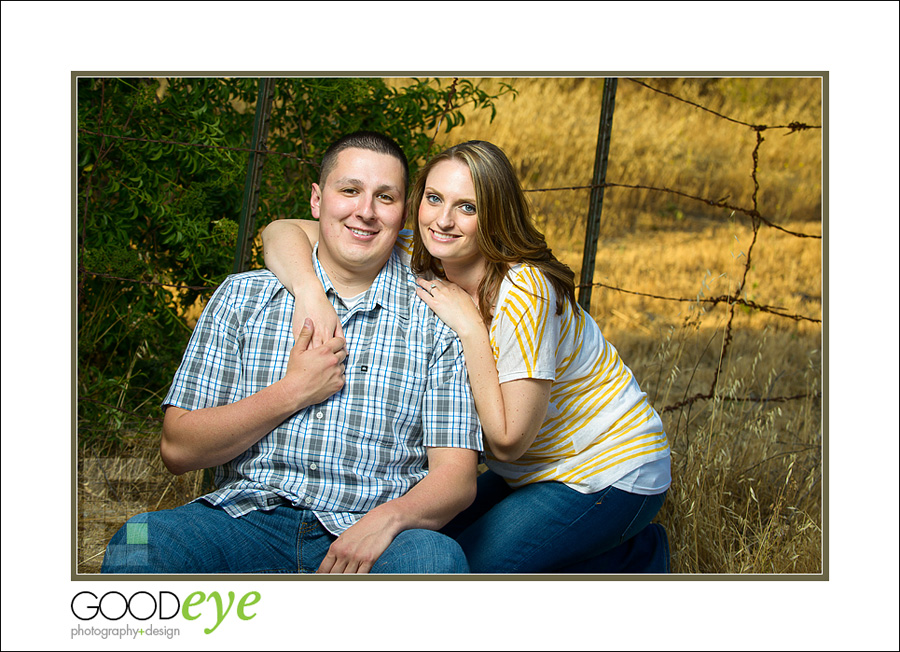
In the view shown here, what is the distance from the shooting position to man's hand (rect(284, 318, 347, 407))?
235 cm

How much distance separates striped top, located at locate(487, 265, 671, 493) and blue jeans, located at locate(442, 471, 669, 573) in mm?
52

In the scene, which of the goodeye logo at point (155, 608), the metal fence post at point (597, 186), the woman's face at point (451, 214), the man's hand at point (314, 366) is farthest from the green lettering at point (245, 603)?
the metal fence post at point (597, 186)

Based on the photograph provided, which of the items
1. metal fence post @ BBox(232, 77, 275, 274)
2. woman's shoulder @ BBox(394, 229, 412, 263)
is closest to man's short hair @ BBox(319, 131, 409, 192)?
woman's shoulder @ BBox(394, 229, 412, 263)

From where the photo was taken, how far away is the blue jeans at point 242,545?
85.9 inches

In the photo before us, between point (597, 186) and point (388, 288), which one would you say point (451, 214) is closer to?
point (388, 288)

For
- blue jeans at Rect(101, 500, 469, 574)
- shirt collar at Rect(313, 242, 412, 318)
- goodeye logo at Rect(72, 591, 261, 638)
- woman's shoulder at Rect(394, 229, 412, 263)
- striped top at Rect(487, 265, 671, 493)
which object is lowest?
goodeye logo at Rect(72, 591, 261, 638)

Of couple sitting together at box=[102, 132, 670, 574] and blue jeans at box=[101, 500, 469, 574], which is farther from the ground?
couple sitting together at box=[102, 132, 670, 574]

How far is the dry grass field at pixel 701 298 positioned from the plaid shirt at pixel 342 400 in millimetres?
927

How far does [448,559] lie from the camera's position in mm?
2162

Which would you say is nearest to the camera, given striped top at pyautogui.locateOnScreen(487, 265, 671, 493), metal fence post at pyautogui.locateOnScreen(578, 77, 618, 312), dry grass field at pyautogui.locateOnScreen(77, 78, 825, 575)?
striped top at pyautogui.locateOnScreen(487, 265, 671, 493)

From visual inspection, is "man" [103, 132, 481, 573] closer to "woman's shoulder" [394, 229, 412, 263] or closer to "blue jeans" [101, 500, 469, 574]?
"blue jeans" [101, 500, 469, 574]

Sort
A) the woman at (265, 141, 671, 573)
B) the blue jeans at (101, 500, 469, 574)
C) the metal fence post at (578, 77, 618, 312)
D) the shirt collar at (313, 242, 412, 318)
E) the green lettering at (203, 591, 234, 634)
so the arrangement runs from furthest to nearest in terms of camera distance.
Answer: the metal fence post at (578, 77, 618, 312)
the shirt collar at (313, 242, 412, 318)
the woman at (265, 141, 671, 573)
the green lettering at (203, 591, 234, 634)
the blue jeans at (101, 500, 469, 574)

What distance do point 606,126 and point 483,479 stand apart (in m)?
1.49
